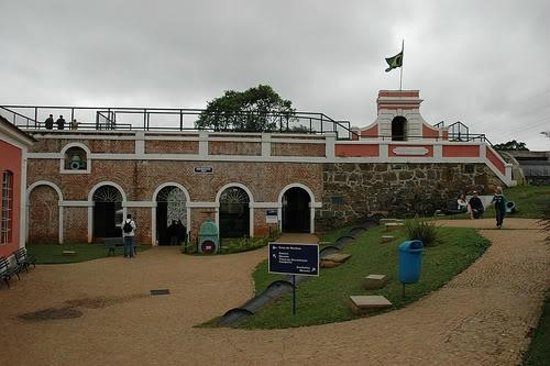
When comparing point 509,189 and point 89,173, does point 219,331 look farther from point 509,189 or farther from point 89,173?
point 509,189

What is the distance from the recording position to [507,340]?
6.75 metres

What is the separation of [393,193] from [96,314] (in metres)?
18.1

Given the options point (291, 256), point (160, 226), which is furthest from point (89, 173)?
point (291, 256)

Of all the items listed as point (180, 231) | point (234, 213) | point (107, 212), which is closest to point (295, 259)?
point (234, 213)

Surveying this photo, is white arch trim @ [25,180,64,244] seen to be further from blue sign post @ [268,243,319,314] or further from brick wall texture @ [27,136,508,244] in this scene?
blue sign post @ [268,243,319,314]

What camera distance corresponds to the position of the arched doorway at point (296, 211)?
88.4 feet

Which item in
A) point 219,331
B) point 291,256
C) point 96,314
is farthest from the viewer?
point 96,314

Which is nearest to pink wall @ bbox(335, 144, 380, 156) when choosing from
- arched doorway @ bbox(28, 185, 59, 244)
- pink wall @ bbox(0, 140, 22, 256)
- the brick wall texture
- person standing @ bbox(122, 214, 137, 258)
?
the brick wall texture

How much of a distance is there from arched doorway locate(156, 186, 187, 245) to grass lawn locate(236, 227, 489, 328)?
36.2 feet

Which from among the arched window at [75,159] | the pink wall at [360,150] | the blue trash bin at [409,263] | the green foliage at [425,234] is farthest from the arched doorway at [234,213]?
the blue trash bin at [409,263]

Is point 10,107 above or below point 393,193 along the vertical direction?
above

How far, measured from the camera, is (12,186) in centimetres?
1589

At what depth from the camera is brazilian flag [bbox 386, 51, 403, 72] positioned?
3197 centimetres

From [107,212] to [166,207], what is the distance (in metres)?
2.88
